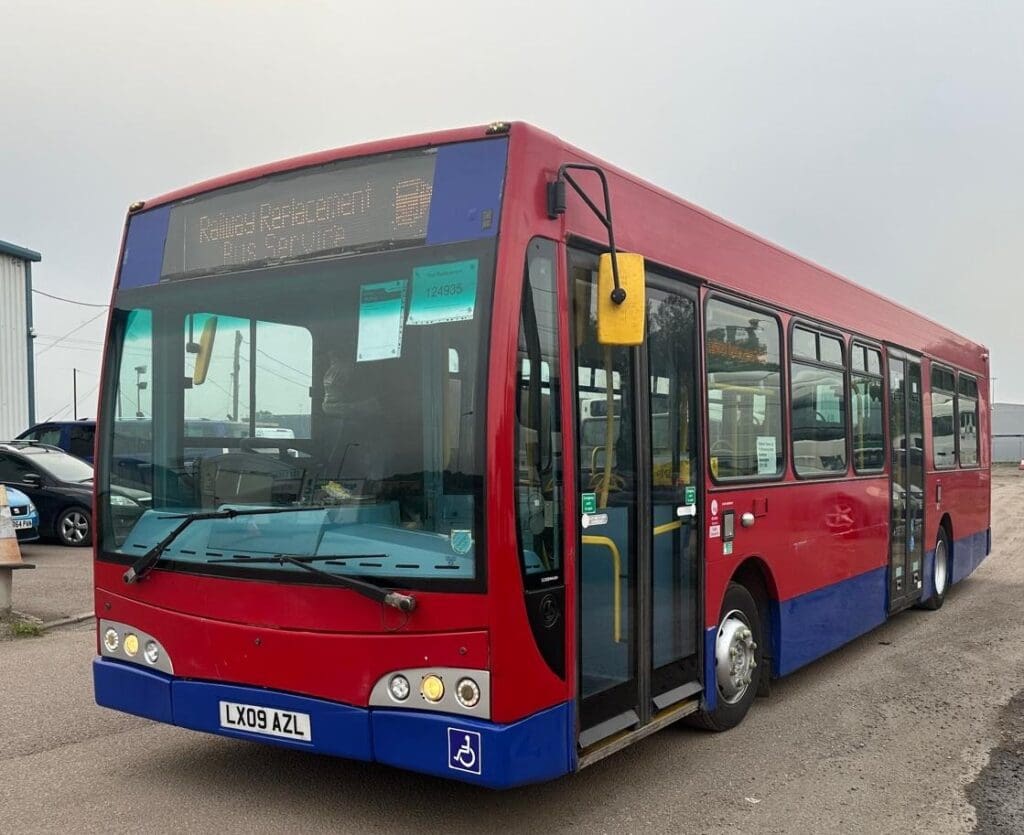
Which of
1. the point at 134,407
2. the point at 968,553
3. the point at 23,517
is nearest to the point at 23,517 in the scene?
the point at 23,517

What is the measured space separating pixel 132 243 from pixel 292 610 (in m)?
2.15

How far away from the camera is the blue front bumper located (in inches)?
142

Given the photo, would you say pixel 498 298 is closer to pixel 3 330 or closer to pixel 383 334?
pixel 383 334

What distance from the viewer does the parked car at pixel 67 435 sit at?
19500 mm

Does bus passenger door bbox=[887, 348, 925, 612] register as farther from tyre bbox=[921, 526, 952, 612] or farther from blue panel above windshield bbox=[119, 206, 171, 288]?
blue panel above windshield bbox=[119, 206, 171, 288]

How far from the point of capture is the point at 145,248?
481 cm

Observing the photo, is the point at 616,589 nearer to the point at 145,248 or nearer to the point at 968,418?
the point at 145,248

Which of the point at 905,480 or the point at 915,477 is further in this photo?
the point at 915,477

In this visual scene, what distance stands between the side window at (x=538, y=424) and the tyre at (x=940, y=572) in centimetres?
698

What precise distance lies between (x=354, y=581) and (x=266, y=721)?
2.61 feet

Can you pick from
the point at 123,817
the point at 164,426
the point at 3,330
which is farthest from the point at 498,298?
the point at 3,330

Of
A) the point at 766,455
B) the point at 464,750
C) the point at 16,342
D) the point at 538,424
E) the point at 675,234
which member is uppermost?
the point at 16,342

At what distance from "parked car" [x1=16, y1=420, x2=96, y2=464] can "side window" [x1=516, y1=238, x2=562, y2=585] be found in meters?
17.5

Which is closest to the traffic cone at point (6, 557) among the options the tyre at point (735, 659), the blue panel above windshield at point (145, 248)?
the blue panel above windshield at point (145, 248)
